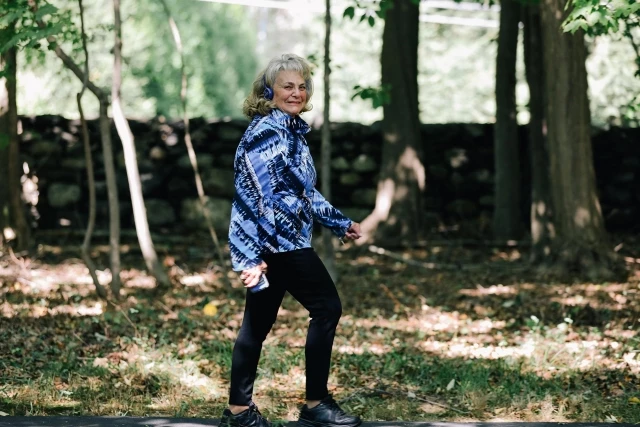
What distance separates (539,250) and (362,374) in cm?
491

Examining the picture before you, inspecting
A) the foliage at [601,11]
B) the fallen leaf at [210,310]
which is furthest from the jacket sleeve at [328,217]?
the fallen leaf at [210,310]

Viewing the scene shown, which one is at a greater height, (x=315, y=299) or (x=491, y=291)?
(x=315, y=299)

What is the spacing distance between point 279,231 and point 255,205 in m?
0.18

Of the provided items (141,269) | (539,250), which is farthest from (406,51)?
(141,269)

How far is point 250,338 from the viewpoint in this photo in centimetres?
499

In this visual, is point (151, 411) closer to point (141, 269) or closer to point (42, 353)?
point (42, 353)

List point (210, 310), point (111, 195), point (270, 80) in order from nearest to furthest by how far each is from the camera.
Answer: point (270, 80) < point (210, 310) < point (111, 195)

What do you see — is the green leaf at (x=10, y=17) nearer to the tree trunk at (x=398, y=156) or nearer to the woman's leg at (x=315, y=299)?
the woman's leg at (x=315, y=299)

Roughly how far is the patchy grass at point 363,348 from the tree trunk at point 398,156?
6.94 ft

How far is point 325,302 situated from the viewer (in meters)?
4.91

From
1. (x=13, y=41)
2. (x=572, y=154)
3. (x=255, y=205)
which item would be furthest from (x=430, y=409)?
(x=572, y=154)

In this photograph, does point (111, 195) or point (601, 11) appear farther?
point (111, 195)

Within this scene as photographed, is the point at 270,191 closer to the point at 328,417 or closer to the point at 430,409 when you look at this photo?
the point at 328,417

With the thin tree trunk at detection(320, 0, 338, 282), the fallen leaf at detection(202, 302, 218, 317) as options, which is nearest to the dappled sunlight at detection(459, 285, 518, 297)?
the thin tree trunk at detection(320, 0, 338, 282)
